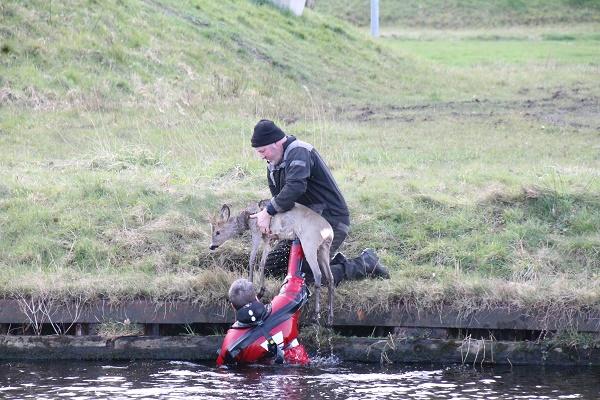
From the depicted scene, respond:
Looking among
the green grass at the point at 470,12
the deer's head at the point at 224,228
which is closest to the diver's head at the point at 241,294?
the deer's head at the point at 224,228

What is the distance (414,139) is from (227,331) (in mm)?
8041

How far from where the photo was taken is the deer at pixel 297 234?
1083 centimetres

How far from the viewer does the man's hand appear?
10828mm

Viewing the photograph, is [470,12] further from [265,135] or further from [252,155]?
[265,135]

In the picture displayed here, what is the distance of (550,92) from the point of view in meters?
26.0

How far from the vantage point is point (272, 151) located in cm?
1072

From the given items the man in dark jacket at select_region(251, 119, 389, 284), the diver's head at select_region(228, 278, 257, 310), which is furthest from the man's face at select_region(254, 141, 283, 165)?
the diver's head at select_region(228, 278, 257, 310)

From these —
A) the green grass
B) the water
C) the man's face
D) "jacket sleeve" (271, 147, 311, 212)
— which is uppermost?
the green grass

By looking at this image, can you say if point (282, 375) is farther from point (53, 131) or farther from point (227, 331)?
point (53, 131)

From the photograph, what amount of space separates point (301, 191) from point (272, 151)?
486 millimetres

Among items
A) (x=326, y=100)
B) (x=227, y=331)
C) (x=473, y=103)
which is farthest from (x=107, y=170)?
(x=473, y=103)

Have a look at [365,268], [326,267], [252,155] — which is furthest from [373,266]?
[252,155]

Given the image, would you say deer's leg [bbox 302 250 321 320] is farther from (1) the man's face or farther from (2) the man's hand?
(1) the man's face

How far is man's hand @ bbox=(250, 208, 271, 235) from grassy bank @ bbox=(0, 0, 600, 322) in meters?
A: 0.89
